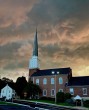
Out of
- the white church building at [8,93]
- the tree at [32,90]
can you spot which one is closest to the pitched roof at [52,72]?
the tree at [32,90]

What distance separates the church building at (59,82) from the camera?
73.3 meters

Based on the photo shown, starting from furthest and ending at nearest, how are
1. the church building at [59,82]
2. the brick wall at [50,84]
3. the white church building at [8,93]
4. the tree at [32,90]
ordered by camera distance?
the white church building at [8,93], the brick wall at [50,84], the tree at [32,90], the church building at [59,82]

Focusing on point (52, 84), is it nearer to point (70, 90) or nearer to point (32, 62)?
point (70, 90)

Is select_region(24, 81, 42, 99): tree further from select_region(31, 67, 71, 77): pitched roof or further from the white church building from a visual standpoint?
select_region(31, 67, 71, 77): pitched roof

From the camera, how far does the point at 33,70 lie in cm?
8969

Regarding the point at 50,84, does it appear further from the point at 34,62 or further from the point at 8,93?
the point at 8,93

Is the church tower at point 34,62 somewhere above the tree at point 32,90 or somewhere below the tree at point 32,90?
above

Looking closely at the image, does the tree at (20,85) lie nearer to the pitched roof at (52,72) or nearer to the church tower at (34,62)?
the pitched roof at (52,72)

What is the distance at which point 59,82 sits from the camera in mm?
79125

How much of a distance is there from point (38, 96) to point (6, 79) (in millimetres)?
24778

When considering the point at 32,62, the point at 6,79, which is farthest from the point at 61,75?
the point at 6,79

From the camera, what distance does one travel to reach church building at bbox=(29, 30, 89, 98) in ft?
241

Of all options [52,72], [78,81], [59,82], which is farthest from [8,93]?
[78,81]

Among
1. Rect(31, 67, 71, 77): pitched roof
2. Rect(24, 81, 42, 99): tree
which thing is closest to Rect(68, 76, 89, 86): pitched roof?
Rect(31, 67, 71, 77): pitched roof
